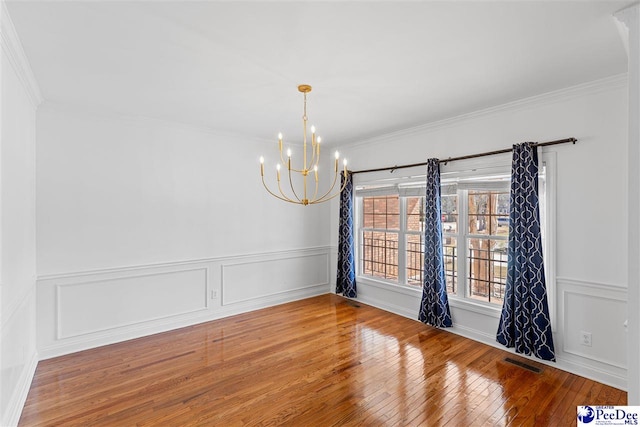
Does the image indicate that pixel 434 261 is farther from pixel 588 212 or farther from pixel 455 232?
pixel 588 212

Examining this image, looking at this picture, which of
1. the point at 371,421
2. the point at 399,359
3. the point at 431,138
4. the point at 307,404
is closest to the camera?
the point at 371,421

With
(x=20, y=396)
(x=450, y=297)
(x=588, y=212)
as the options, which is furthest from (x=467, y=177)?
(x=20, y=396)

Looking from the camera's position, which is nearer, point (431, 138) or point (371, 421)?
point (371, 421)

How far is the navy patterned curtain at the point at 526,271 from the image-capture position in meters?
3.18

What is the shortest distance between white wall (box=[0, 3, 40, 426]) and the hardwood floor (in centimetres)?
Answer: 30

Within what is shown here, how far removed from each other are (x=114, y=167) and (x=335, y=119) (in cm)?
271

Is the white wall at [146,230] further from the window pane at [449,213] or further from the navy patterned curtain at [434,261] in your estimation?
the window pane at [449,213]

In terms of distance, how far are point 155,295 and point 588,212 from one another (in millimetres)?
4825

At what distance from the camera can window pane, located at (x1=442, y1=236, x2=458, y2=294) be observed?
4.23 meters

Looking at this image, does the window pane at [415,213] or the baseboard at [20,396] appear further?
the window pane at [415,213]

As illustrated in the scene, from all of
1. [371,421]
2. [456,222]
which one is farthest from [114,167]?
[456,222]

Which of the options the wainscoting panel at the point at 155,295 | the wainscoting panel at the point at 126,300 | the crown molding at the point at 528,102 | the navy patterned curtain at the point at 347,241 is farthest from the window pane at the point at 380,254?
the wainscoting panel at the point at 126,300

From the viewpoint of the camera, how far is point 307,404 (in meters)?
2.57

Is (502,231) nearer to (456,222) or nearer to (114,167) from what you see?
(456,222)
